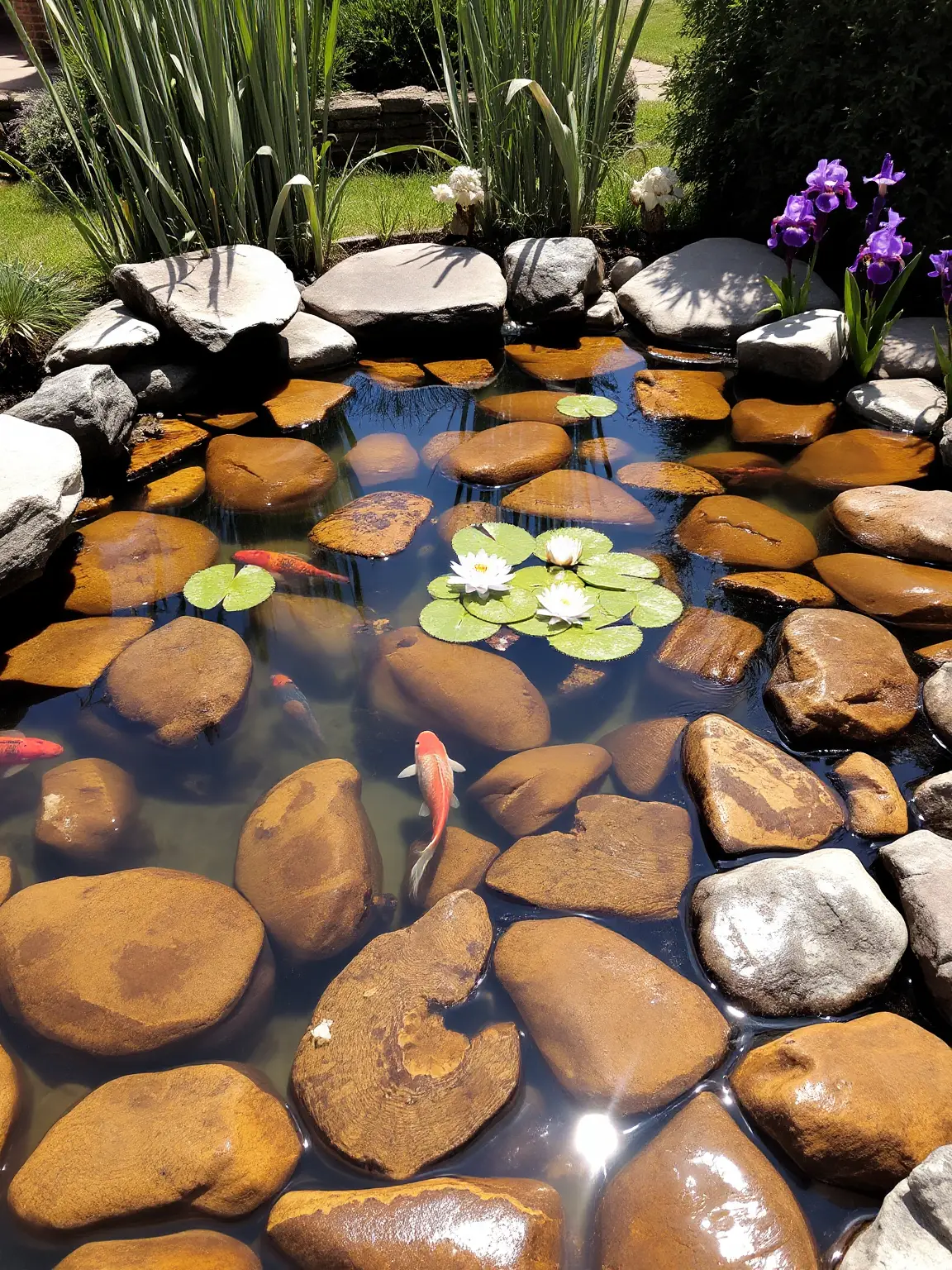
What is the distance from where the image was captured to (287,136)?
Result: 189 inches

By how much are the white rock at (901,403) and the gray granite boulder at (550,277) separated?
1.67 metres

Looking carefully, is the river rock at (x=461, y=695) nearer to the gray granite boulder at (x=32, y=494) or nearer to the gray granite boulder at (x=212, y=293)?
the gray granite boulder at (x=32, y=494)

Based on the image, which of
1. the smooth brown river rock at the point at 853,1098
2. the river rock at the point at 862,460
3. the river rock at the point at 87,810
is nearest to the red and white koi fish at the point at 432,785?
the river rock at the point at 87,810

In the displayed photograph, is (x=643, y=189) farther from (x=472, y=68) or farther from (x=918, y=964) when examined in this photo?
(x=918, y=964)

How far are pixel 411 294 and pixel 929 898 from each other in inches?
160

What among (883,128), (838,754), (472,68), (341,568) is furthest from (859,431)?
(472,68)

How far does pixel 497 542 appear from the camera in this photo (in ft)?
10.7

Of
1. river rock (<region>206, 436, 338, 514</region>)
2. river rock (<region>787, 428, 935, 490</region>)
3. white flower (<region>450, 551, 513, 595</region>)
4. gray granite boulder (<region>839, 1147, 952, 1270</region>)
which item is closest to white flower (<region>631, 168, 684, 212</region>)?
river rock (<region>787, 428, 935, 490</region>)

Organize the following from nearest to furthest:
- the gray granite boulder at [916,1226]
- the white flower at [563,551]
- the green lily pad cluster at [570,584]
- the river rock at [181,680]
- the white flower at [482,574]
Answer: the gray granite boulder at [916,1226], the river rock at [181,680], the green lily pad cluster at [570,584], the white flower at [482,574], the white flower at [563,551]

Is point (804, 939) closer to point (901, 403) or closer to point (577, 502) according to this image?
point (577, 502)

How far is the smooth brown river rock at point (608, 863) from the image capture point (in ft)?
6.78

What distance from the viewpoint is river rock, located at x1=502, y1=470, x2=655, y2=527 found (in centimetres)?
346

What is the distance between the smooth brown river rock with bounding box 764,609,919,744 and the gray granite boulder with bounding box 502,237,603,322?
2.91 meters

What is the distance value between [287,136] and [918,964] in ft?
16.5
